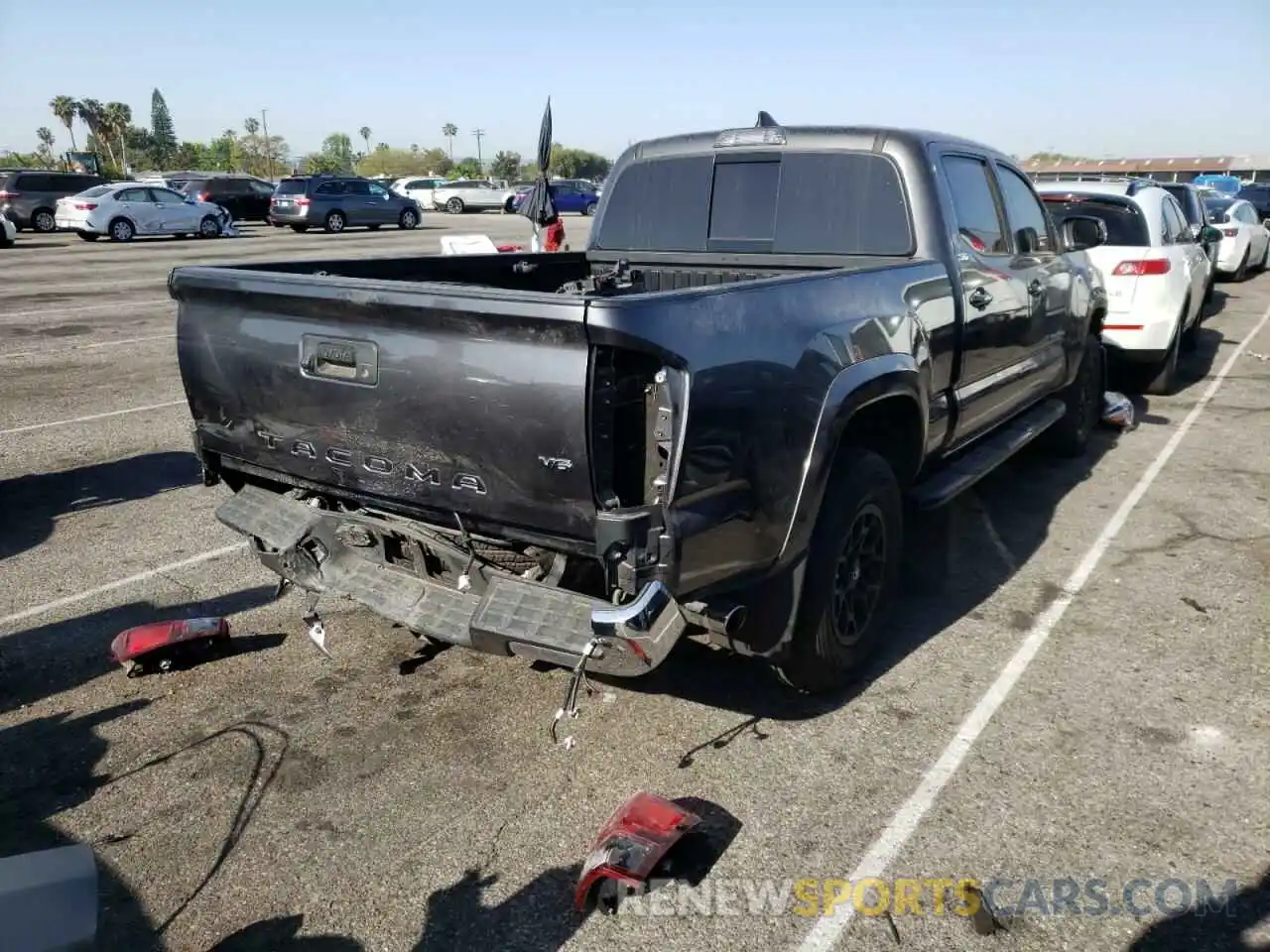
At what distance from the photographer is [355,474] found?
328cm

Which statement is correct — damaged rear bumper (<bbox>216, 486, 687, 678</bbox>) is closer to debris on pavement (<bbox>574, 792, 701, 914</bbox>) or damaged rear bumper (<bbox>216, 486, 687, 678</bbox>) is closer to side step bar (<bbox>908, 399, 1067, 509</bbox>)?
debris on pavement (<bbox>574, 792, 701, 914</bbox>)

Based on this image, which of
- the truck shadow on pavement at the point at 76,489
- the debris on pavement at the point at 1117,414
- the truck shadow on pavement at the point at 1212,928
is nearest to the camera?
the truck shadow on pavement at the point at 1212,928

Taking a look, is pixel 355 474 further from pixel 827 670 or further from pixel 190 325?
pixel 827 670

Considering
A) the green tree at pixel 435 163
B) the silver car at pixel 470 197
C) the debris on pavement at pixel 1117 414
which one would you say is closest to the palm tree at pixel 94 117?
the green tree at pixel 435 163

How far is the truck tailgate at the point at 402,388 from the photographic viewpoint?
2742 millimetres

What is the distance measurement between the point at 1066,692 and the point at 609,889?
214cm

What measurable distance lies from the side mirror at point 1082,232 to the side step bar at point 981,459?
40.0 inches

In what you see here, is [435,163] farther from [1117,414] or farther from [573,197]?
[1117,414]

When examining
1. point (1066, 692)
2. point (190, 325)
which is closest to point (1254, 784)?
point (1066, 692)

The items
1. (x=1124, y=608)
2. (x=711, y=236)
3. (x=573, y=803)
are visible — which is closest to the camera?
(x=573, y=803)

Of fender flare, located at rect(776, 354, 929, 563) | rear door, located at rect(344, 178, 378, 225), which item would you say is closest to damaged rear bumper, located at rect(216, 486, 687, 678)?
fender flare, located at rect(776, 354, 929, 563)

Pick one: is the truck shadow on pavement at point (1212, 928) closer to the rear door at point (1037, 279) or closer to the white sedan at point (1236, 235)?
the rear door at point (1037, 279)

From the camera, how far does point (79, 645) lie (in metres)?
4.16

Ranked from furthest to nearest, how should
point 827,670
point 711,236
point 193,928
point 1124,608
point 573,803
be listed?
1. point 711,236
2. point 1124,608
3. point 827,670
4. point 573,803
5. point 193,928
